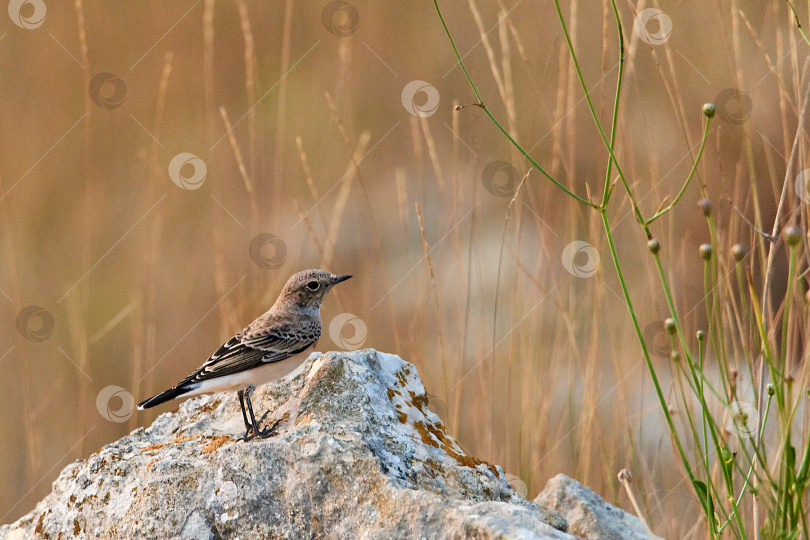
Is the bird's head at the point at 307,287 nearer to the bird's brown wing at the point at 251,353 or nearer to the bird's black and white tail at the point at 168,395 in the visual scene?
the bird's brown wing at the point at 251,353

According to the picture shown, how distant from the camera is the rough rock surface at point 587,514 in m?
3.27

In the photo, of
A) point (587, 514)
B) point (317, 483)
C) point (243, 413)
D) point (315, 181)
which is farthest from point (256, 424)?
point (315, 181)

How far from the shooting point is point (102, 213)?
795 cm

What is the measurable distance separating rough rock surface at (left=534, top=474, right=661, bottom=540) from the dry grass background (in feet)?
7.14

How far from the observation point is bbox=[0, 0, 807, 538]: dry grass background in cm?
635

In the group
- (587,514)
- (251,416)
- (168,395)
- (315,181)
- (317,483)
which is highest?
(315,181)

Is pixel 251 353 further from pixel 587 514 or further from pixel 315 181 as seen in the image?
pixel 315 181

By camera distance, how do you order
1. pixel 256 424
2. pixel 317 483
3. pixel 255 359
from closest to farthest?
pixel 317 483, pixel 256 424, pixel 255 359

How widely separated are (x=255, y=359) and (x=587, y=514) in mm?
1464

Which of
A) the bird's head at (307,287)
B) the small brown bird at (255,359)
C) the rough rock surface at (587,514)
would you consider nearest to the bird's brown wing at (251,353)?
the small brown bird at (255,359)

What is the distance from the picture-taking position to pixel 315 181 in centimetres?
795

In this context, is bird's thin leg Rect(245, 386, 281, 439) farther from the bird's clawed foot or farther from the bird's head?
the bird's head

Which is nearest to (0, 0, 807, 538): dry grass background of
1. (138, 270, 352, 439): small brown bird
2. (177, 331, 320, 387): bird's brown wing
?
(138, 270, 352, 439): small brown bird

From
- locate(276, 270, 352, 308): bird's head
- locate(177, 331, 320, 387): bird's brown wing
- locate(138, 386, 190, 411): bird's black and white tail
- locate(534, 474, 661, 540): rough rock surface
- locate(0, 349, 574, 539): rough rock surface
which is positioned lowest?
locate(534, 474, 661, 540): rough rock surface
